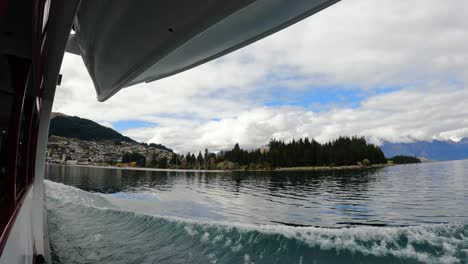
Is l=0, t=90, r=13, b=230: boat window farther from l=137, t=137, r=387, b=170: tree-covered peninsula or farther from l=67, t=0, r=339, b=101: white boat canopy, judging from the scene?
l=137, t=137, r=387, b=170: tree-covered peninsula

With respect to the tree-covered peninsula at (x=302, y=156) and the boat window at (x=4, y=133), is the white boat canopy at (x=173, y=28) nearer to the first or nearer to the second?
the boat window at (x=4, y=133)

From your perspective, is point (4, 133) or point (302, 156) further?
point (302, 156)

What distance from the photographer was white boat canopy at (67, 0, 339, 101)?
2.05 meters

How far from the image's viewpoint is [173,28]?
2248mm

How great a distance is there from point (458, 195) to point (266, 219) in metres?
21.1

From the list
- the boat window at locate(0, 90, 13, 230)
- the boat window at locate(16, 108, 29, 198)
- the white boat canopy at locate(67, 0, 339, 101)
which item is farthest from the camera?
the boat window at locate(16, 108, 29, 198)

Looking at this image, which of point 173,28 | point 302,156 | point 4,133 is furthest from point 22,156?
point 302,156

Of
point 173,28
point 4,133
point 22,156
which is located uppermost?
point 173,28

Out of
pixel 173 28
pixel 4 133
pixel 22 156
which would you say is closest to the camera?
pixel 173 28

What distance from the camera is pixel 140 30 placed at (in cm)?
255

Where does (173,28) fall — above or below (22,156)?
above

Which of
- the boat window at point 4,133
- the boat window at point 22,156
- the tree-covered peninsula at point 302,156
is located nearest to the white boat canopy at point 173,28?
the boat window at point 4,133

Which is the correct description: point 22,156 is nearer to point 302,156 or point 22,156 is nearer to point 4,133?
point 4,133

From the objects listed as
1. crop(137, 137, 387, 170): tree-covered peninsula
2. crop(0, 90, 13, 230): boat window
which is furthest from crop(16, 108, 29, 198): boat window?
crop(137, 137, 387, 170): tree-covered peninsula
